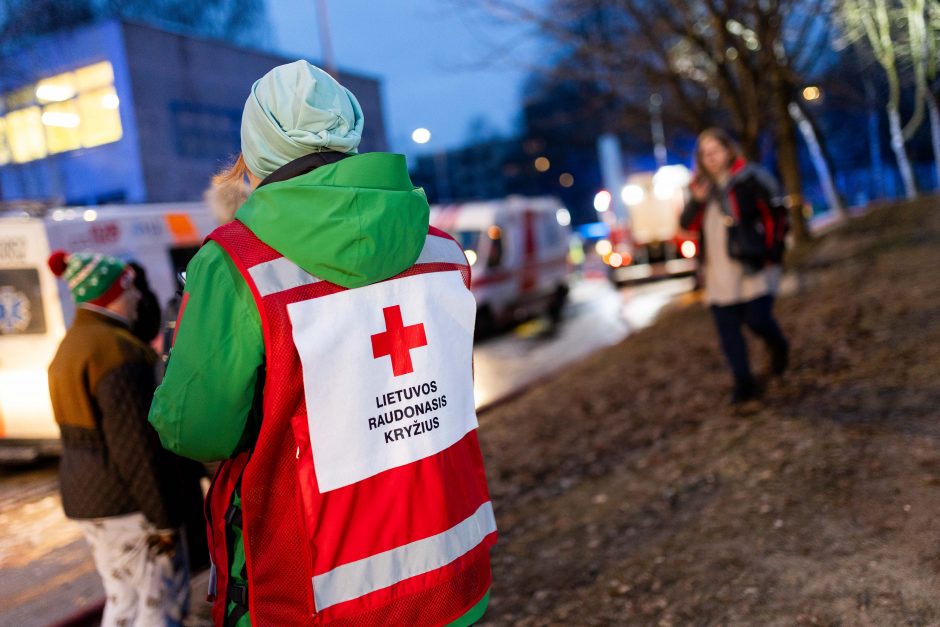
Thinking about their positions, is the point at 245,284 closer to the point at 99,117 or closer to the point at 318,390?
the point at 318,390

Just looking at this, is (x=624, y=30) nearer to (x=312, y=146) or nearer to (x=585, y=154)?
(x=312, y=146)

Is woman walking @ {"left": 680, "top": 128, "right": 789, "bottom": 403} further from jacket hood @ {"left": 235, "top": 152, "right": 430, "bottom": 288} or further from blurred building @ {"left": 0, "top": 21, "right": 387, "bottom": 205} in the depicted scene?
blurred building @ {"left": 0, "top": 21, "right": 387, "bottom": 205}

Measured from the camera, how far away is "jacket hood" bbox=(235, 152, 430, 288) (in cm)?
175

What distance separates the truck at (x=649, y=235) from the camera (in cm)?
1981

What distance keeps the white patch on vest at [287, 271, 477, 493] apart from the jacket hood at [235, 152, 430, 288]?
2.5 inches

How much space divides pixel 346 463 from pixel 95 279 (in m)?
1.94

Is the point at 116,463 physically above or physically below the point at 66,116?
below

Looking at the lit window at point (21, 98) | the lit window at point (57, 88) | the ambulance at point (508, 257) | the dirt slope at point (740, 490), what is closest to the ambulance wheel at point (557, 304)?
the ambulance at point (508, 257)

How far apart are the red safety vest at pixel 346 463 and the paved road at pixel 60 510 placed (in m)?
2.59

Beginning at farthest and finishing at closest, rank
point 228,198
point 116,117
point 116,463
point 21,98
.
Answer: point 116,117
point 21,98
point 228,198
point 116,463

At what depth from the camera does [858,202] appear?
117 feet

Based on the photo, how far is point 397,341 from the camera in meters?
1.86

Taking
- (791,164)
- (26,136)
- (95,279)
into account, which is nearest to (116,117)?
(26,136)

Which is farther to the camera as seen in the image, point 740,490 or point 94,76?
point 94,76
